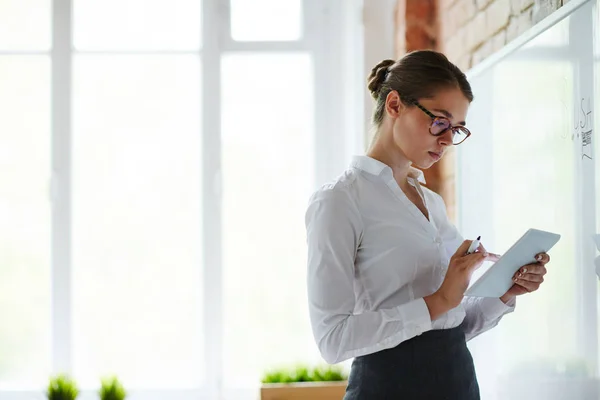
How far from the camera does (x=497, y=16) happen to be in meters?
2.11

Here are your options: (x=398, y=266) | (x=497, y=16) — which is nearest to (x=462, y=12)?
(x=497, y=16)

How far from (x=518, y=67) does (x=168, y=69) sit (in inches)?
78.8

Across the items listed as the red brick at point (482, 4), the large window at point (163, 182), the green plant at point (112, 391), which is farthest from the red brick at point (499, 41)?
the green plant at point (112, 391)

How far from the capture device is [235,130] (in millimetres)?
3469

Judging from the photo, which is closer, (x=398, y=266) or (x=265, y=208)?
(x=398, y=266)

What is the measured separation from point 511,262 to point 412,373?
0.92ft

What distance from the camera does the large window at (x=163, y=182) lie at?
11.1 ft

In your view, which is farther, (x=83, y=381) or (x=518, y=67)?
(x=83, y=381)

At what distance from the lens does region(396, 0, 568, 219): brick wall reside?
193 centimetres

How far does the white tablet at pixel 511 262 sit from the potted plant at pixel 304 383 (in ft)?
4.93

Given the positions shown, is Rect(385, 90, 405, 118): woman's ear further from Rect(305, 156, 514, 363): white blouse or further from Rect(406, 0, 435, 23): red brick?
Rect(406, 0, 435, 23): red brick

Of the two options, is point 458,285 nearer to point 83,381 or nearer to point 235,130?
point 235,130

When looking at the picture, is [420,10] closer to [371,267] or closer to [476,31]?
[476,31]

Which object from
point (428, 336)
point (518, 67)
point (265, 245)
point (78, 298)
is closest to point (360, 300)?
point (428, 336)
